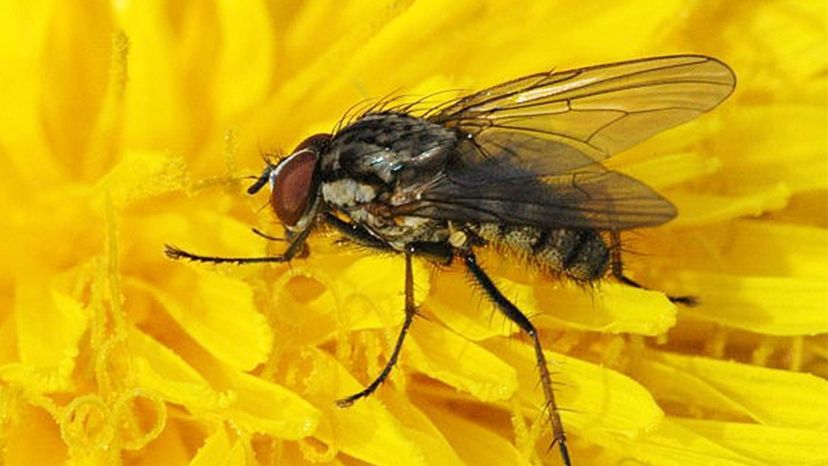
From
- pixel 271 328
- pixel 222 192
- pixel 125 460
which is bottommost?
pixel 125 460

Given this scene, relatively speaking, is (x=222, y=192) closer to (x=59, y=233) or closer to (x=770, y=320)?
(x=59, y=233)

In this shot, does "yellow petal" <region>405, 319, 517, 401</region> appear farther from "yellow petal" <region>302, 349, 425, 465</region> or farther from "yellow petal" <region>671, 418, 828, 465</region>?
"yellow petal" <region>671, 418, 828, 465</region>

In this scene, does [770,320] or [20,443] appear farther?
[770,320]

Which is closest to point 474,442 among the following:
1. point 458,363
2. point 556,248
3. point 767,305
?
point 458,363

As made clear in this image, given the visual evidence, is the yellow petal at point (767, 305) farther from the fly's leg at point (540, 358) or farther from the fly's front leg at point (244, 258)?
the fly's front leg at point (244, 258)

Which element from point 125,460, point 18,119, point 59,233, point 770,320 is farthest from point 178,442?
point 770,320

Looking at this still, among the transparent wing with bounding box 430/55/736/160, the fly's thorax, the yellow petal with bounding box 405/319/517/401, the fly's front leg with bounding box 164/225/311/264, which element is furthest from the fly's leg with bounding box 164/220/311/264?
the transparent wing with bounding box 430/55/736/160

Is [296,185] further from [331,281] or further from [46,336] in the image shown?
[46,336]

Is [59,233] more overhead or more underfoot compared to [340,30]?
more underfoot
